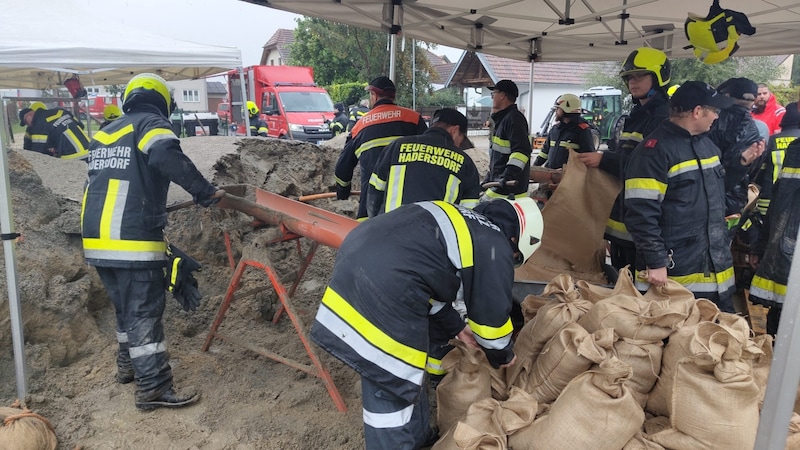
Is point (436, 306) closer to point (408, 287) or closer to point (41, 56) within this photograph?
point (408, 287)

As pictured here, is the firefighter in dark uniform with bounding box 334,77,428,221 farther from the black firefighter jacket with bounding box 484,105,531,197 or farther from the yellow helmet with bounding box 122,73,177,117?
the yellow helmet with bounding box 122,73,177,117

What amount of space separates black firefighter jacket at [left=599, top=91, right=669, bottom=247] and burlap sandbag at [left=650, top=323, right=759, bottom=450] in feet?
5.71

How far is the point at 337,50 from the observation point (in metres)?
22.6

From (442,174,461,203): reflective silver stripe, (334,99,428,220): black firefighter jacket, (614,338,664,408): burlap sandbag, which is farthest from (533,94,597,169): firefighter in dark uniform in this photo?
(614,338,664,408): burlap sandbag

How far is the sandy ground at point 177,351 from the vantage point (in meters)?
2.79

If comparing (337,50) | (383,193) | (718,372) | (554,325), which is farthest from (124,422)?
(337,50)

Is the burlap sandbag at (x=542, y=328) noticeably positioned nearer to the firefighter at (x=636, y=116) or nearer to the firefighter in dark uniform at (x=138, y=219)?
the firefighter at (x=636, y=116)

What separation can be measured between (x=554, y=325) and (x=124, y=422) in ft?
7.60

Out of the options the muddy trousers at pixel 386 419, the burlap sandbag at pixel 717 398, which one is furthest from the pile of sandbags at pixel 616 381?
the muddy trousers at pixel 386 419

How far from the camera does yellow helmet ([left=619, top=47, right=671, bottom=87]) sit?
3.46 meters

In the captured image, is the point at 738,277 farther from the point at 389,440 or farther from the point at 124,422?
the point at 124,422

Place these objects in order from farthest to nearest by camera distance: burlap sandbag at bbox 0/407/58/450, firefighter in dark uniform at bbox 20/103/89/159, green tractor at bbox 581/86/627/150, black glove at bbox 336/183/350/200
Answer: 1. green tractor at bbox 581/86/627/150
2. firefighter in dark uniform at bbox 20/103/89/159
3. black glove at bbox 336/183/350/200
4. burlap sandbag at bbox 0/407/58/450

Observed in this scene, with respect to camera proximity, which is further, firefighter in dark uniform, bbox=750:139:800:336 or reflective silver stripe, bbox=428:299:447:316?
firefighter in dark uniform, bbox=750:139:800:336

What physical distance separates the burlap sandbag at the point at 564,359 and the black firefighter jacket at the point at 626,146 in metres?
1.63
